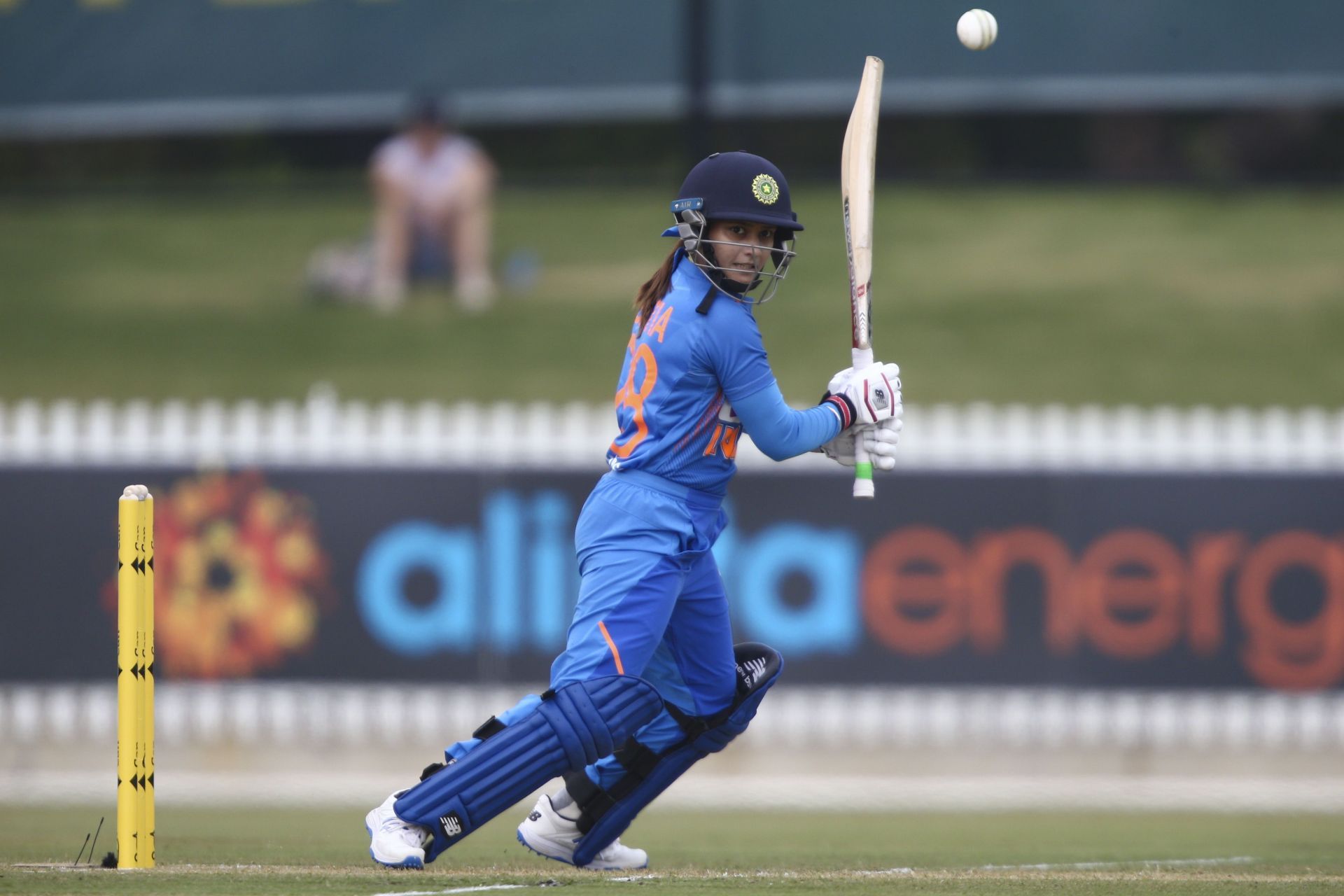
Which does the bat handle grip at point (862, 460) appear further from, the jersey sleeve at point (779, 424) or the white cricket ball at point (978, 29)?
the white cricket ball at point (978, 29)

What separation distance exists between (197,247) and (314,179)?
2.09 metres

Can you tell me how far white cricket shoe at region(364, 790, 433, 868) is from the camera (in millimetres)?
4492

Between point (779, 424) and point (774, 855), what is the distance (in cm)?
161

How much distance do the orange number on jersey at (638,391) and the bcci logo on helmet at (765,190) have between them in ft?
1.60

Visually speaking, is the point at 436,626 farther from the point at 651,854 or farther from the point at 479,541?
the point at 651,854

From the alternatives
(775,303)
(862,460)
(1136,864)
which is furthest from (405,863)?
(775,303)

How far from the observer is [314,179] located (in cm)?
1705

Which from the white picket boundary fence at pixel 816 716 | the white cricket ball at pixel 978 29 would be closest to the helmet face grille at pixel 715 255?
the white cricket ball at pixel 978 29

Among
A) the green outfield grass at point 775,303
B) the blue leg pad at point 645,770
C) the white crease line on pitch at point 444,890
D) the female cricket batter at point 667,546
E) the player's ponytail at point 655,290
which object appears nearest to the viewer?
the white crease line on pitch at point 444,890

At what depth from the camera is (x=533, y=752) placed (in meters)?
4.45

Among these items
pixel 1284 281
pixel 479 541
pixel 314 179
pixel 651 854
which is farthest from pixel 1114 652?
pixel 314 179

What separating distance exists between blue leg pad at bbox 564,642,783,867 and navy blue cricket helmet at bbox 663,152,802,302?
1134 millimetres

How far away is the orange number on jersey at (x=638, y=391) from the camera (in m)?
4.61

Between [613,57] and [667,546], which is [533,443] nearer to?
[667,546]
